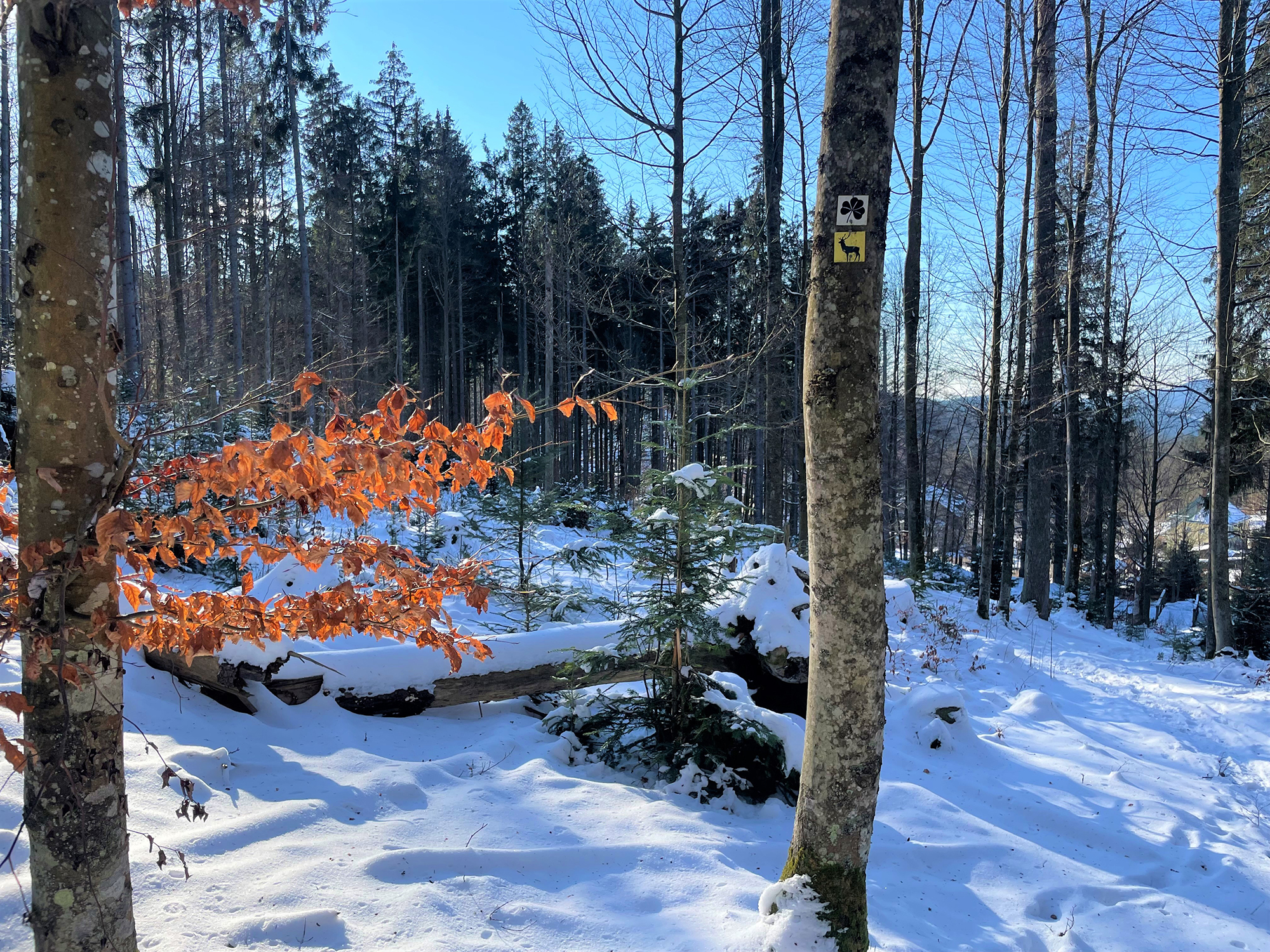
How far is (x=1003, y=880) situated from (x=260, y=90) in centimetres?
2563

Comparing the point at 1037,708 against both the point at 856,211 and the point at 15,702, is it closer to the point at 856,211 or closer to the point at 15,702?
the point at 856,211

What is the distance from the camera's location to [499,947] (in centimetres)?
286

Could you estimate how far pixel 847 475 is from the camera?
265cm

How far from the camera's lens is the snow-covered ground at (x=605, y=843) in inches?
117

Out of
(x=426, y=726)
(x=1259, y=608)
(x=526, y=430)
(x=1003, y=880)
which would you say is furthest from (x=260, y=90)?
(x=1259, y=608)

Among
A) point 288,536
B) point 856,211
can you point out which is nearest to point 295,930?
point 288,536

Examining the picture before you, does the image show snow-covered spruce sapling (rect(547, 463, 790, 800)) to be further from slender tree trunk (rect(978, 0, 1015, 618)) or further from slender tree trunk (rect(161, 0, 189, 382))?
slender tree trunk (rect(161, 0, 189, 382))

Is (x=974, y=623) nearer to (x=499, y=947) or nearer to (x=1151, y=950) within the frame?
(x=1151, y=950)

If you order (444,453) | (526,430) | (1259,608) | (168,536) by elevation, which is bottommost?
(1259,608)

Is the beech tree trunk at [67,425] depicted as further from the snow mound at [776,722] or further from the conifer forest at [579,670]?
the snow mound at [776,722]

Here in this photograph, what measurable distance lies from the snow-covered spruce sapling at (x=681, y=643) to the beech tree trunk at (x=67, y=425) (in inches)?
130

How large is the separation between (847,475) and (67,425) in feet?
8.44

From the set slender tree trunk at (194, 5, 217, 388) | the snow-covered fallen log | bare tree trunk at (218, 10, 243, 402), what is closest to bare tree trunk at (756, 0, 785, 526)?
the snow-covered fallen log

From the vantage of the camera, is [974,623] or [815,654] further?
[974,623]
